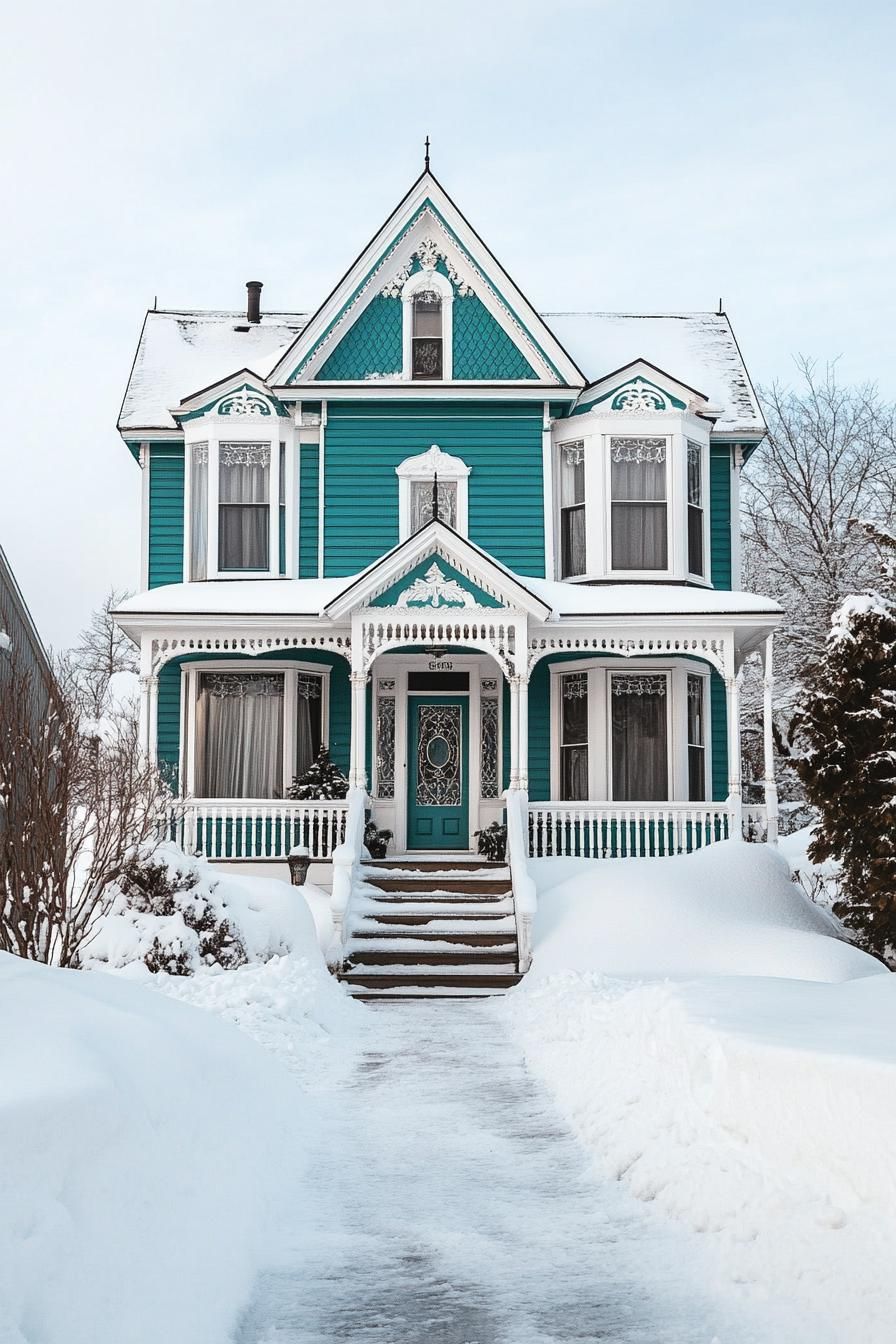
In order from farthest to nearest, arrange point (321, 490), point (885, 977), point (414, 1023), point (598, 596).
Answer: point (321, 490) → point (598, 596) → point (414, 1023) → point (885, 977)

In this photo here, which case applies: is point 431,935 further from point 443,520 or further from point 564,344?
point 564,344

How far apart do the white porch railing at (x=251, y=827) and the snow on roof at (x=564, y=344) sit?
615 cm

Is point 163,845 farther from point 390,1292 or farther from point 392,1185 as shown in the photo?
point 390,1292

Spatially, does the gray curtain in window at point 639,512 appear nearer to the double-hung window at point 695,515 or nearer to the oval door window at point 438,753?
the double-hung window at point 695,515

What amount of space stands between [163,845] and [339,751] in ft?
20.4

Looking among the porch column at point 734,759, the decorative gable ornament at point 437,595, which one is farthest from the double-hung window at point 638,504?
the decorative gable ornament at point 437,595

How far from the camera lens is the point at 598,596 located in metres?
19.1

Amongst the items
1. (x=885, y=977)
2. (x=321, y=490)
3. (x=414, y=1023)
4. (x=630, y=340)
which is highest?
(x=630, y=340)

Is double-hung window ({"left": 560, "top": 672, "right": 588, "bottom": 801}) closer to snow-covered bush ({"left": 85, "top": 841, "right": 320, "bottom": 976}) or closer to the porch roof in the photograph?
the porch roof

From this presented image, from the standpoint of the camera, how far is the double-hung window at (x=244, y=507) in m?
20.4

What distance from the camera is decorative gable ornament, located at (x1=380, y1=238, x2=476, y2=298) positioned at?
20.7m

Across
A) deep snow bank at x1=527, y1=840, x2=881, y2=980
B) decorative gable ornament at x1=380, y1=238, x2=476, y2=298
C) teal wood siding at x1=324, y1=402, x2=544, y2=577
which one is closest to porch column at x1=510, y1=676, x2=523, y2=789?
deep snow bank at x1=527, y1=840, x2=881, y2=980

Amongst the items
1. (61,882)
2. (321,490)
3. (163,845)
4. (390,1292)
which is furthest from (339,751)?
(390,1292)

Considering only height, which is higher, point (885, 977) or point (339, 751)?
point (339, 751)
